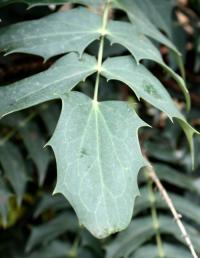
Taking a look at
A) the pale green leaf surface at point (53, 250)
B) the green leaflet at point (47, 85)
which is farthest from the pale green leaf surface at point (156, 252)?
the green leaflet at point (47, 85)

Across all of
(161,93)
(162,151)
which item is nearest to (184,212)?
(162,151)

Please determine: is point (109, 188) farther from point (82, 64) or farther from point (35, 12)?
point (35, 12)

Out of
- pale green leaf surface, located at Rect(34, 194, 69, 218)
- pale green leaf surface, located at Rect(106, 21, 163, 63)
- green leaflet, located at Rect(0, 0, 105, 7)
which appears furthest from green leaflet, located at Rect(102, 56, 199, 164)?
pale green leaf surface, located at Rect(34, 194, 69, 218)

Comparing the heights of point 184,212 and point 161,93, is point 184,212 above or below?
below

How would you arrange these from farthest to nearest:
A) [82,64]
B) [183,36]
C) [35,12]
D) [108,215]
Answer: [183,36]
[35,12]
[82,64]
[108,215]

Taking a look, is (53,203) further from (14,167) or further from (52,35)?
(52,35)

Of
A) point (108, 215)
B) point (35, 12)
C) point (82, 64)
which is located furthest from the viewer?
point (35, 12)

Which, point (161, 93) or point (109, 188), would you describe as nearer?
point (109, 188)
